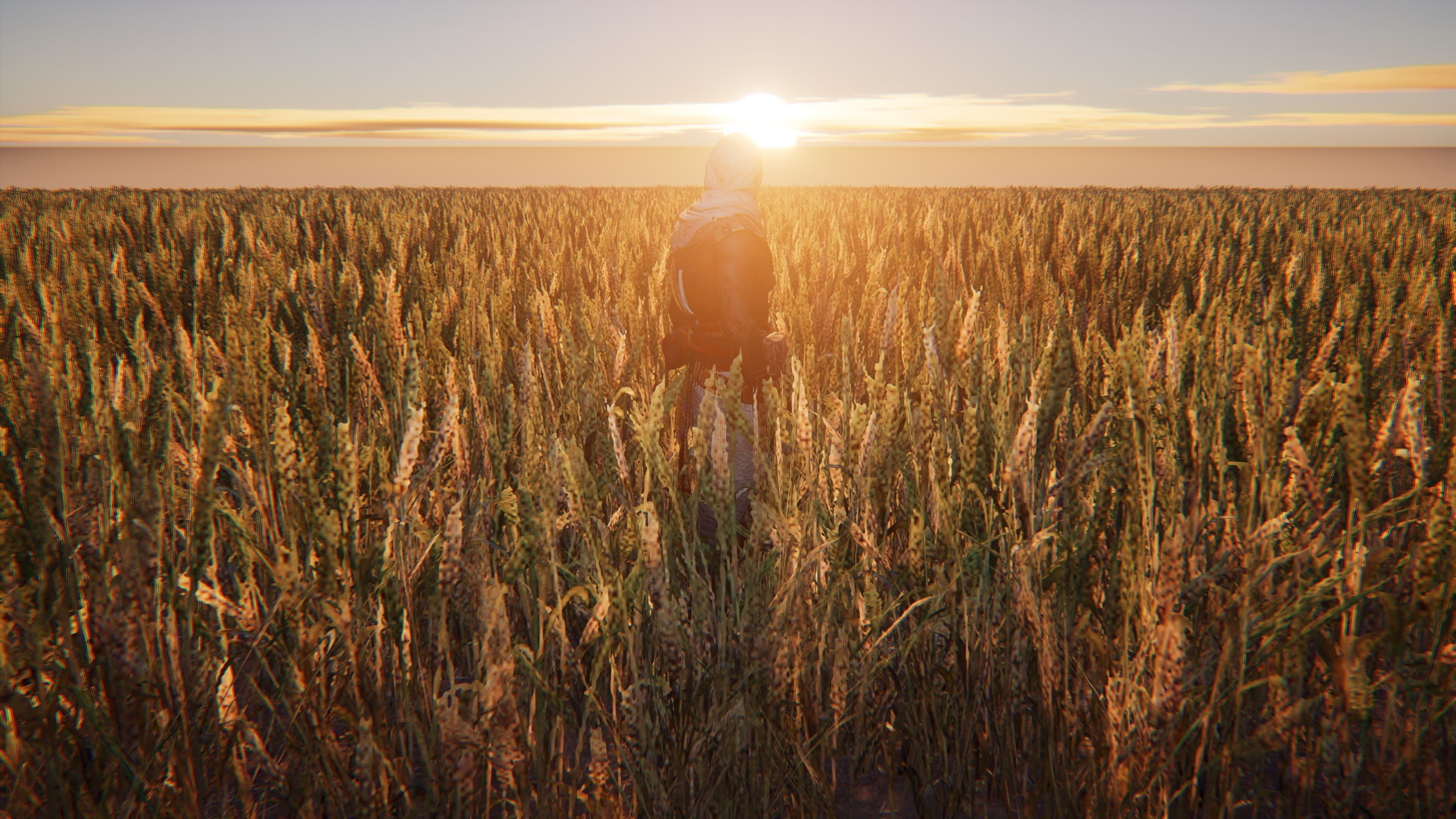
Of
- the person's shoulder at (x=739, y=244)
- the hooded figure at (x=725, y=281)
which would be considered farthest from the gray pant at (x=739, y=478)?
the person's shoulder at (x=739, y=244)

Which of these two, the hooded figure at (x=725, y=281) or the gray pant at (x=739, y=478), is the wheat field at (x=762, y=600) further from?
the hooded figure at (x=725, y=281)

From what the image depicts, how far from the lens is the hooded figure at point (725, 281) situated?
244 centimetres

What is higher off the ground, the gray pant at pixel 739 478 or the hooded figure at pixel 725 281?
the hooded figure at pixel 725 281

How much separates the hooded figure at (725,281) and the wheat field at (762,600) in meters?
0.74

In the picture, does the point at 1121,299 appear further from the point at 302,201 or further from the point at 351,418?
the point at 302,201

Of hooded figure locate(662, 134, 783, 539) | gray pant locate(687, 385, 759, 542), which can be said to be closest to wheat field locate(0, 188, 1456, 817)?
gray pant locate(687, 385, 759, 542)

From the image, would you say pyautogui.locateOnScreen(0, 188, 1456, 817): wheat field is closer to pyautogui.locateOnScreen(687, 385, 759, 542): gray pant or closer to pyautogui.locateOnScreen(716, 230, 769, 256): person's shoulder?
pyautogui.locateOnScreen(687, 385, 759, 542): gray pant

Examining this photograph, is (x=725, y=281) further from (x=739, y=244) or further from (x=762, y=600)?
(x=762, y=600)

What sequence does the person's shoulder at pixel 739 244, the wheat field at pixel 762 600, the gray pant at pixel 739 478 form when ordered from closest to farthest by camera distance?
the wheat field at pixel 762 600 < the gray pant at pixel 739 478 < the person's shoulder at pixel 739 244

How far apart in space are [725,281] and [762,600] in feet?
5.10

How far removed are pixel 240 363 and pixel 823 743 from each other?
3.27 feet

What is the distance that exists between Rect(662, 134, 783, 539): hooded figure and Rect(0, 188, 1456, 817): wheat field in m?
0.74

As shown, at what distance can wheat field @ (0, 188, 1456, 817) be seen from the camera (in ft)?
2.71

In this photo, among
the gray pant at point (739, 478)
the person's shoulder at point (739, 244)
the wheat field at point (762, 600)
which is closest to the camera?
the wheat field at point (762, 600)
